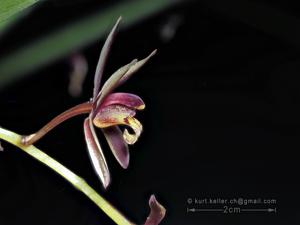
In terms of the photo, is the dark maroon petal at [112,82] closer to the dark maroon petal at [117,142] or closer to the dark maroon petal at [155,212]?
the dark maroon petal at [117,142]

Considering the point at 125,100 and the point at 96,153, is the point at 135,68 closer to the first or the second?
→ the point at 125,100

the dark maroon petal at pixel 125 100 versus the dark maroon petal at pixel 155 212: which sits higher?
the dark maroon petal at pixel 125 100

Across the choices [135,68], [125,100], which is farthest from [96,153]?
[135,68]

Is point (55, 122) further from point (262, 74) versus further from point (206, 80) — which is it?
point (262, 74)

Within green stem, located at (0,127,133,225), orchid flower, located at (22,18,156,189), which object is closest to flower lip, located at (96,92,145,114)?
orchid flower, located at (22,18,156,189)

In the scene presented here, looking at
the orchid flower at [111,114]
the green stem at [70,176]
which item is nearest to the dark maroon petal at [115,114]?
the orchid flower at [111,114]

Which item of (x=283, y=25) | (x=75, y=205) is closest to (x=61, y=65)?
(x=75, y=205)

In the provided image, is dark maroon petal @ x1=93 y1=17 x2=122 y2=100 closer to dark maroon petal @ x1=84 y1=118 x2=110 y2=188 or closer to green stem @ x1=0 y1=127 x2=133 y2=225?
dark maroon petal @ x1=84 y1=118 x2=110 y2=188
